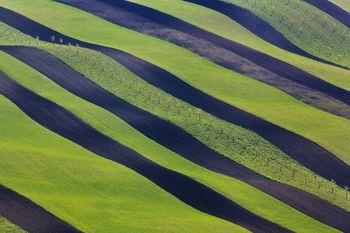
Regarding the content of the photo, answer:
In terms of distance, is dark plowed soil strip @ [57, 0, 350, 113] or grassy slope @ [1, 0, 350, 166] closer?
grassy slope @ [1, 0, 350, 166]

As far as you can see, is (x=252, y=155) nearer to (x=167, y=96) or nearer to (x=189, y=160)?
(x=189, y=160)

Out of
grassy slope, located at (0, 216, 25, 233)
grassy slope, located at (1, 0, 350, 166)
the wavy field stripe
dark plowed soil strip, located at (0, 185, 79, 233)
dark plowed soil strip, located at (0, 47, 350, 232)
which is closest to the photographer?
grassy slope, located at (0, 216, 25, 233)

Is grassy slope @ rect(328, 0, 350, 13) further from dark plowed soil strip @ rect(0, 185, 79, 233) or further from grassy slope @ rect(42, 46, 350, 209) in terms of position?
dark plowed soil strip @ rect(0, 185, 79, 233)

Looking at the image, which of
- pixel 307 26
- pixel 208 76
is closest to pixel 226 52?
pixel 208 76

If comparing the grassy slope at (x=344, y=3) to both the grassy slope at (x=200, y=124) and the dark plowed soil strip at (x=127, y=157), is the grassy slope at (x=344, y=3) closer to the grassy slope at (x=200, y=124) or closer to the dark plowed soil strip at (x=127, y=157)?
the grassy slope at (x=200, y=124)

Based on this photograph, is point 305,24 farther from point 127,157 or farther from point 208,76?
point 127,157

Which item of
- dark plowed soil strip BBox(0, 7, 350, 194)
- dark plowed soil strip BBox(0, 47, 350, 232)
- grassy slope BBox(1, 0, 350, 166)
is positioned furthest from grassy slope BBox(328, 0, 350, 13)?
dark plowed soil strip BBox(0, 47, 350, 232)
